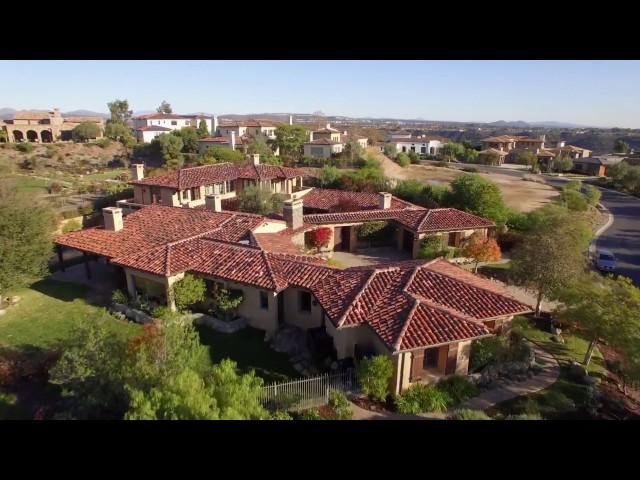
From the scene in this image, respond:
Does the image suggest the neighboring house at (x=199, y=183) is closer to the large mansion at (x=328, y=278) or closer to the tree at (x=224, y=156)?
the large mansion at (x=328, y=278)

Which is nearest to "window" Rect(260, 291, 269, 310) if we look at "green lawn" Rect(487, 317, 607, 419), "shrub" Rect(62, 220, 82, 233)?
"green lawn" Rect(487, 317, 607, 419)

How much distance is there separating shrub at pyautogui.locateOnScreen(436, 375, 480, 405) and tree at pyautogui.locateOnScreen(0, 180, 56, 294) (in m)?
21.6

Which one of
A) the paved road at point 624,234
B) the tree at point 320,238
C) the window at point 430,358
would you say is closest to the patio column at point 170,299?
the window at point 430,358

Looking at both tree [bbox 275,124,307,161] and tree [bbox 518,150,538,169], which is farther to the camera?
tree [bbox 518,150,538,169]

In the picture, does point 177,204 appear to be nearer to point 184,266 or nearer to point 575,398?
point 184,266

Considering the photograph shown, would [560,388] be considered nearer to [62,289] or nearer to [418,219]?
[418,219]

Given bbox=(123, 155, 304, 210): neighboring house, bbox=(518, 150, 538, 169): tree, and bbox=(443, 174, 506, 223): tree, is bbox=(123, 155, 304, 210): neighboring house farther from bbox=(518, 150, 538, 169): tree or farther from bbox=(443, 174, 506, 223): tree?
bbox=(518, 150, 538, 169): tree

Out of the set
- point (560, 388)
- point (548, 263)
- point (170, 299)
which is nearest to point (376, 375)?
point (560, 388)

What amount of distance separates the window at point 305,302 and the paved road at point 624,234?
23.2m

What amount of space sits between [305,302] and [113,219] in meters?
14.4

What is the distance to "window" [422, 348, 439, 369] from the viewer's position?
17.1 meters

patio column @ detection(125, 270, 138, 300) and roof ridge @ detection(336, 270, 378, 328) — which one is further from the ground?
roof ridge @ detection(336, 270, 378, 328)

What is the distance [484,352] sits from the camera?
57.2ft
